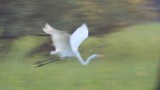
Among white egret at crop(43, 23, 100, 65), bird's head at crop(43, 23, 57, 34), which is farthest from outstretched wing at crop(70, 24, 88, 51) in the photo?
bird's head at crop(43, 23, 57, 34)

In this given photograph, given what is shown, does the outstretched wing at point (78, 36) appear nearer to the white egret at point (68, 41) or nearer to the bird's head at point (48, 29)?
the white egret at point (68, 41)

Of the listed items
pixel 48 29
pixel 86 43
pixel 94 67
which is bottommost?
pixel 94 67

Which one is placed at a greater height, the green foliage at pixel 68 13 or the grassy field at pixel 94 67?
the green foliage at pixel 68 13

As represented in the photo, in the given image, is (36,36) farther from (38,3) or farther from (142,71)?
(142,71)

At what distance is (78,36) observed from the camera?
354 centimetres

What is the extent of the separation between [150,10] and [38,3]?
802 millimetres

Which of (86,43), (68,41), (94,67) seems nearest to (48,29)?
(68,41)

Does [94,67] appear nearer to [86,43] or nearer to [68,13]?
[86,43]

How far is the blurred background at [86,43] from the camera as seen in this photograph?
3.53m

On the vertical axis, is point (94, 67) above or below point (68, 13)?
below

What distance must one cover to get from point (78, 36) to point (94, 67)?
0.26 metres

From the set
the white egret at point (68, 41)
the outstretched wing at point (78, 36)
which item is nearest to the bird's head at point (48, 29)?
the white egret at point (68, 41)

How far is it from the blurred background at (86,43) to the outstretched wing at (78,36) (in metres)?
0.03

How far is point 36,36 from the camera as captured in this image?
357cm
